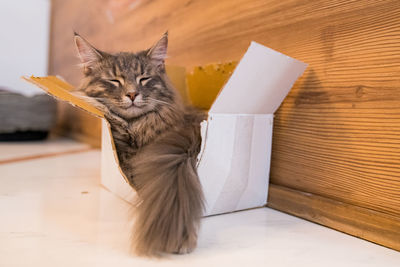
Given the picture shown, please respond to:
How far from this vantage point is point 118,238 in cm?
83

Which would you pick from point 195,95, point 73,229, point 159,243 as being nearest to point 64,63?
point 195,95

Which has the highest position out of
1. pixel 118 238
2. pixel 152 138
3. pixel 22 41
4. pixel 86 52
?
pixel 22 41

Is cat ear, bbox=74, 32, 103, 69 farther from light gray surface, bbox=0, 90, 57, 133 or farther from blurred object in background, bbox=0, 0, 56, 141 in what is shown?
blurred object in background, bbox=0, 0, 56, 141

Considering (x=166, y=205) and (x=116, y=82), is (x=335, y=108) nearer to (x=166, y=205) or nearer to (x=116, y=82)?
(x=166, y=205)

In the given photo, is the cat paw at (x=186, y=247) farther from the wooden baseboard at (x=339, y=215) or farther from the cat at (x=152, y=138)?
the wooden baseboard at (x=339, y=215)

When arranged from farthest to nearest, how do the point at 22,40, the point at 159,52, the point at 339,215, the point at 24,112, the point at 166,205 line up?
the point at 22,40
the point at 24,112
the point at 159,52
the point at 339,215
the point at 166,205

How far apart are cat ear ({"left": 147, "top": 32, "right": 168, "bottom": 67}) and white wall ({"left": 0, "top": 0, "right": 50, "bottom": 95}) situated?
2761 millimetres

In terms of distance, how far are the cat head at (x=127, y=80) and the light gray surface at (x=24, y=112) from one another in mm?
1573

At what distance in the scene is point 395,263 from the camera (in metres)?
0.73

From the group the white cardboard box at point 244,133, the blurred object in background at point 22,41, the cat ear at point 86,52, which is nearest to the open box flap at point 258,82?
the white cardboard box at point 244,133

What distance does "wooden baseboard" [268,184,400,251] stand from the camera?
2.71ft

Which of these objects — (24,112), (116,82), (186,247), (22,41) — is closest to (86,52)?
(116,82)

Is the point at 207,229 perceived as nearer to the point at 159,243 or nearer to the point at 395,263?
the point at 159,243

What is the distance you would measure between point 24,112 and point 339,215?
2.35m
